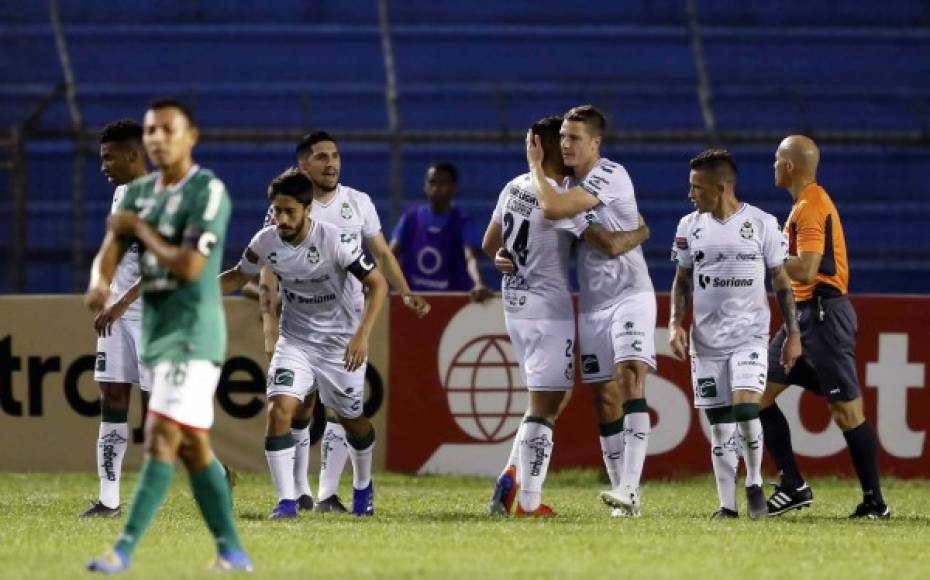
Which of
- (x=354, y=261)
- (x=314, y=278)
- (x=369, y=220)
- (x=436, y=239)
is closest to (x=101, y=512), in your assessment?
(x=314, y=278)

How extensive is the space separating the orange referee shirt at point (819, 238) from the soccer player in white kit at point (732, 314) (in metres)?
0.23

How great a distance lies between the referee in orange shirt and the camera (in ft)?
35.9

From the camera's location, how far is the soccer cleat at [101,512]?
10.6m

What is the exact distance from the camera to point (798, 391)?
1420 cm

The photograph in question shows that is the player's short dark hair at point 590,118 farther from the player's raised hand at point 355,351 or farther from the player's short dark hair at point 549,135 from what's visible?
the player's raised hand at point 355,351

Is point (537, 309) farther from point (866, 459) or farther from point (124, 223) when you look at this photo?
point (124, 223)

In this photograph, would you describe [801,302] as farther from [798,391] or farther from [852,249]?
[852,249]

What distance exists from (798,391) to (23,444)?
5857mm

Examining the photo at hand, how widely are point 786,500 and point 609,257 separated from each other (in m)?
1.77

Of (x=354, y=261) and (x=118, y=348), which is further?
(x=118, y=348)

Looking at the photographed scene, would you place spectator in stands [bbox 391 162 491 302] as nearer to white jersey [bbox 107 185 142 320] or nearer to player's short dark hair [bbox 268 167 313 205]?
white jersey [bbox 107 185 142 320]

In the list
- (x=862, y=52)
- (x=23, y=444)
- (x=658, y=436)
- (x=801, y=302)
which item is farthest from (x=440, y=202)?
(x=862, y=52)

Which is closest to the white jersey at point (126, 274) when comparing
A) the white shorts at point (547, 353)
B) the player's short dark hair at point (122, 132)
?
the player's short dark hair at point (122, 132)

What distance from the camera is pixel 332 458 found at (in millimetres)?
11070
